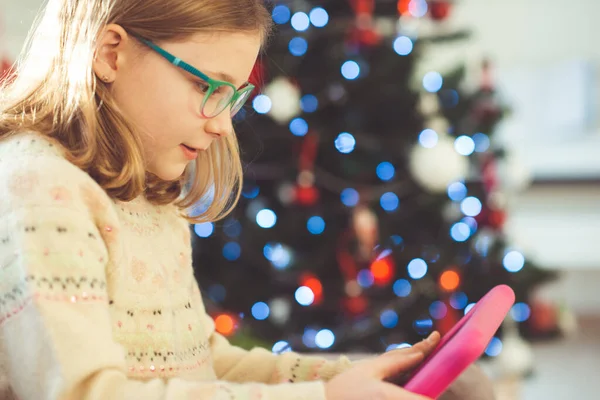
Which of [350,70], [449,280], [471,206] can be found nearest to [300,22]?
[350,70]

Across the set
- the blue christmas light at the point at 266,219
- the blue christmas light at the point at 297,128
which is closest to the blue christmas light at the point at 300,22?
the blue christmas light at the point at 297,128

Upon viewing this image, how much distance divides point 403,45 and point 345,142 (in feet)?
1.12

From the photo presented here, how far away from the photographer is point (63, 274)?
0.74 metres

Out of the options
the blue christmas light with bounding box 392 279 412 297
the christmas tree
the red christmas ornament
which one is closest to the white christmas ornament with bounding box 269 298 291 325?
the christmas tree

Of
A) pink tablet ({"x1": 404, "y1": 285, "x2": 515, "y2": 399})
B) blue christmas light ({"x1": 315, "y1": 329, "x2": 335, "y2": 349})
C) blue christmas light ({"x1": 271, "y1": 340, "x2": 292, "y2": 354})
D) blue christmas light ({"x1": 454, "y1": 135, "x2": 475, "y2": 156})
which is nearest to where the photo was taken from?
pink tablet ({"x1": 404, "y1": 285, "x2": 515, "y2": 399})

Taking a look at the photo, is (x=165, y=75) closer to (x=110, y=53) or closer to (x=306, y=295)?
(x=110, y=53)

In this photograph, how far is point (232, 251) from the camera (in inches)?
91.7

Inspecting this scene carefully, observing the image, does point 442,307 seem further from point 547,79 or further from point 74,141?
point 547,79

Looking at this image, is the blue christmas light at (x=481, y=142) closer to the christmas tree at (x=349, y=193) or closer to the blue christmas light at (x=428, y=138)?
the christmas tree at (x=349, y=193)

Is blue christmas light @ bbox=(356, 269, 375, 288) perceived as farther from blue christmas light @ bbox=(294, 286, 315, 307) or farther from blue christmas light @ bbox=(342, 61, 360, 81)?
blue christmas light @ bbox=(342, 61, 360, 81)

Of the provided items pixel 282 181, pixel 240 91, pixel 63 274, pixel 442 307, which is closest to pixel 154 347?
pixel 63 274

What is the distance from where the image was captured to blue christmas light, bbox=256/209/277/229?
2254 millimetres

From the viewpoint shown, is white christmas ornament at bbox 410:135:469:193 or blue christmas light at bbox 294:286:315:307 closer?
white christmas ornament at bbox 410:135:469:193

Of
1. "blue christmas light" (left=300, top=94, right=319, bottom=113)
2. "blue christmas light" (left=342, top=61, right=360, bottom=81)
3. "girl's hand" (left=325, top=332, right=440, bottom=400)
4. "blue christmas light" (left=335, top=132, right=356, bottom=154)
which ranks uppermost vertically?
"blue christmas light" (left=342, top=61, right=360, bottom=81)
